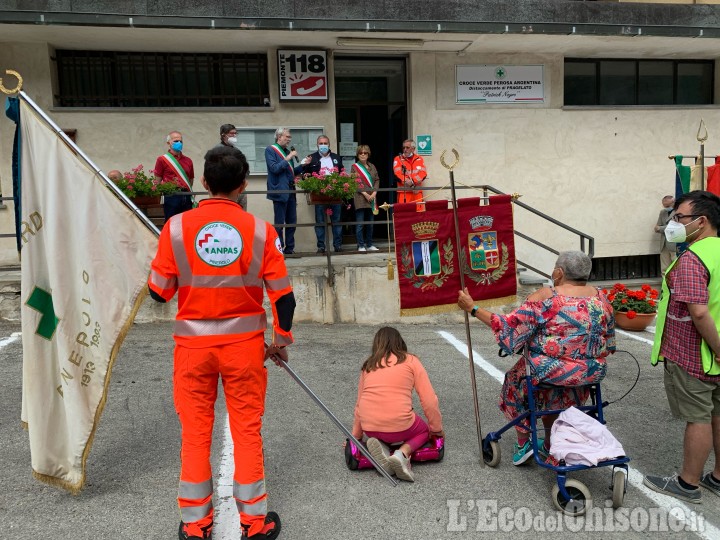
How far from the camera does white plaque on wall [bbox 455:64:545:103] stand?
31.2 feet

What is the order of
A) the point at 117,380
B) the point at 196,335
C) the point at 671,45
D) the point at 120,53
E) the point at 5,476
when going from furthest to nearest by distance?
the point at 671,45, the point at 120,53, the point at 117,380, the point at 5,476, the point at 196,335

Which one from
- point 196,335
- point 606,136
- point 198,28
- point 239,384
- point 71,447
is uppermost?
point 198,28

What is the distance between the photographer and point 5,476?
3637 mm

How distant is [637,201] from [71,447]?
9.96 meters

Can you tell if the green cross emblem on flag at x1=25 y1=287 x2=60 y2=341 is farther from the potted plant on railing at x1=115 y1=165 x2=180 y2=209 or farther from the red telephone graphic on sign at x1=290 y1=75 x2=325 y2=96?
the red telephone graphic on sign at x1=290 y1=75 x2=325 y2=96

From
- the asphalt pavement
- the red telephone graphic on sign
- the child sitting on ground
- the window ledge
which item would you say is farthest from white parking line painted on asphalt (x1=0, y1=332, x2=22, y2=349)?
the red telephone graphic on sign

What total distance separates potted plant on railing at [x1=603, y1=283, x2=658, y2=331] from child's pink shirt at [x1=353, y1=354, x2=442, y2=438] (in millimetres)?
4966

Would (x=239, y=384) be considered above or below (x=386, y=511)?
above

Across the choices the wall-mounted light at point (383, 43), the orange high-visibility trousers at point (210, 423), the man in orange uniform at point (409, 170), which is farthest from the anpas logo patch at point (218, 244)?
the wall-mounted light at point (383, 43)

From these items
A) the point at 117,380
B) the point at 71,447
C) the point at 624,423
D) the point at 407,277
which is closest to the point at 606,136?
the point at 624,423

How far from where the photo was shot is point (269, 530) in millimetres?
2973

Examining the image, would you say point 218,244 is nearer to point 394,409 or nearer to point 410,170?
point 394,409

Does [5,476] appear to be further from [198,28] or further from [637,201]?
[637,201]

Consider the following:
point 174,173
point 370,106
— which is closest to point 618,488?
point 174,173
